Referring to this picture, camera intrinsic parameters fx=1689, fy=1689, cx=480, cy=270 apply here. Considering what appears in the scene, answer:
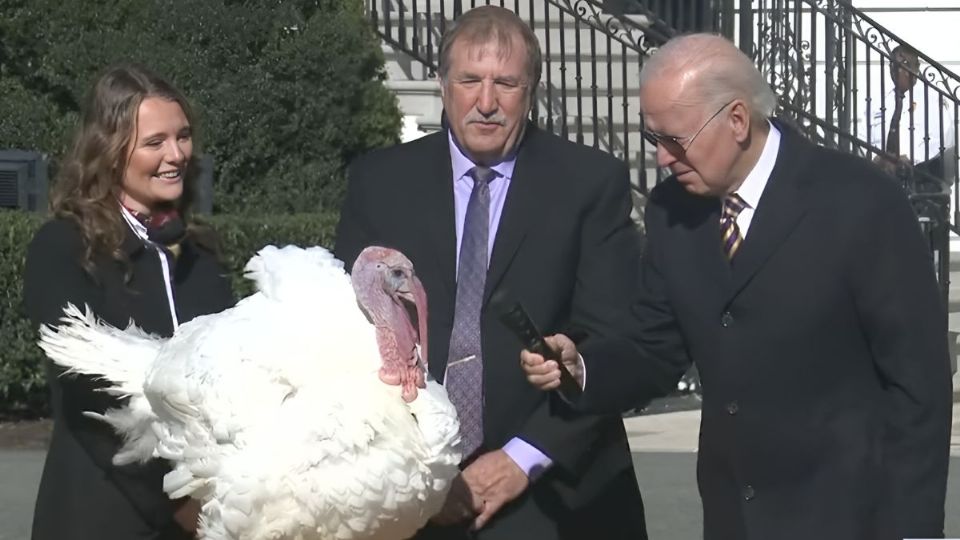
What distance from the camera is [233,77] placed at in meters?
10.7

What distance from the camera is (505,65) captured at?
14.5ft

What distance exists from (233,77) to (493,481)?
22.1ft

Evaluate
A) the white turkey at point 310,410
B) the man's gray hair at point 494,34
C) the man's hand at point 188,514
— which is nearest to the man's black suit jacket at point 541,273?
the man's gray hair at point 494,34

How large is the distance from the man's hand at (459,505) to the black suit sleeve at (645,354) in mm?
361

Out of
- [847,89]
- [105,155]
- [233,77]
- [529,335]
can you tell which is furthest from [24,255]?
[847,89]

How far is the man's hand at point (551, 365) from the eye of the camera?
419cm

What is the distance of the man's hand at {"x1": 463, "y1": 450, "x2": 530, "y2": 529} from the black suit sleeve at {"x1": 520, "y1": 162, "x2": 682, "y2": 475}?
0.09m

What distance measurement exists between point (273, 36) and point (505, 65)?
658cm

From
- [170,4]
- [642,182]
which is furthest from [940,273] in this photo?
[170,4]

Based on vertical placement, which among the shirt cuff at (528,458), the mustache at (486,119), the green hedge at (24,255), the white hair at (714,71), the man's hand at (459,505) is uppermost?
the white hair at (714,71)

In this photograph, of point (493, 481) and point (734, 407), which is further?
point (493, 481)

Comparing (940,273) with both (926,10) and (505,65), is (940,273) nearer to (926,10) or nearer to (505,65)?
(926,10)

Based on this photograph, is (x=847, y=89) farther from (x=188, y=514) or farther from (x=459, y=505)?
(x=188, y=514)

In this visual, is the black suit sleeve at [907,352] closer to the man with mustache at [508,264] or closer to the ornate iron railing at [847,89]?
the man with mustache at [508,264]
